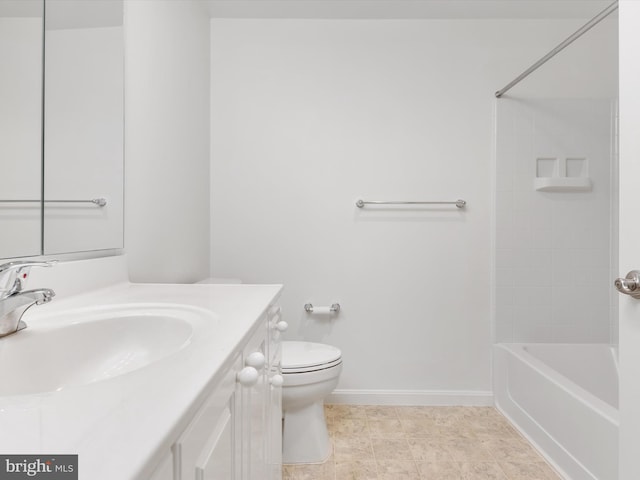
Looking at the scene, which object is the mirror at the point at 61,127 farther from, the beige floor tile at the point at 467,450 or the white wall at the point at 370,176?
the beige floor tile at the point at 467,450

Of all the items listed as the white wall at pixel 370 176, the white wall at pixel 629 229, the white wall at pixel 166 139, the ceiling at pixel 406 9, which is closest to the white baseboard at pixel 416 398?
the white wall at pixel 370 176

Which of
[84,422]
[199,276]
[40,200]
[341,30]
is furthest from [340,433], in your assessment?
[341,30]

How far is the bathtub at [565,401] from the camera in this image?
58.1 inches

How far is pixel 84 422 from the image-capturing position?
0.41 metres

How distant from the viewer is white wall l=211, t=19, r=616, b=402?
2.35 m

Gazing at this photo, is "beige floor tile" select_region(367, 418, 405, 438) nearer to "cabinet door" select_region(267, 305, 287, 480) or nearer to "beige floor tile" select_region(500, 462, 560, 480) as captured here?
"beige floor tile" select_region(500, 462, 560, 480)

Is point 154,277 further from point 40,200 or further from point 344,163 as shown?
point 344,163

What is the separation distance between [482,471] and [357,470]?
0.53m

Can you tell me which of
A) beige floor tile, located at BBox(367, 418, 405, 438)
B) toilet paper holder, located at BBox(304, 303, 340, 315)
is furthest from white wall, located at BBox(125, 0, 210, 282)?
beige floor tile, located at BBox(367, 418, 405, 438)

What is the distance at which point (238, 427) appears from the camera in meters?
0.78

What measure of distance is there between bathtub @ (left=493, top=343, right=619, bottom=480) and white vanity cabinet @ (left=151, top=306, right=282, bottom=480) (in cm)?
120

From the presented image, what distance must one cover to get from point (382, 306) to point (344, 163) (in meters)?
0.89

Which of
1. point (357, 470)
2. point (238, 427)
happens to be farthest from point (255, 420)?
point (357, 470)

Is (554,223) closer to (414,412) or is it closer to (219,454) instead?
(414,412)
